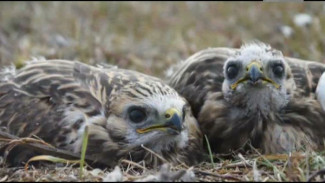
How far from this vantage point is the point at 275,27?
9.51m

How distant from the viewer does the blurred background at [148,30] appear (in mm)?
8367

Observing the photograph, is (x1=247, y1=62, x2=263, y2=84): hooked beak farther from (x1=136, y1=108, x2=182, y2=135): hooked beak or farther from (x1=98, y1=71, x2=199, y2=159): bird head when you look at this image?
(x1=136, y1=108, x2=182, y2=135): hooked beak

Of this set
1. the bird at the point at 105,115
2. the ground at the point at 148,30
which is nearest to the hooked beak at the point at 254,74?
the bird at the point at 105,115

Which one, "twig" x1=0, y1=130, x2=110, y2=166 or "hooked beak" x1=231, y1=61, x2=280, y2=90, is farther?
"hooked beak" x1=231, y1=61, x2=280, y2=90

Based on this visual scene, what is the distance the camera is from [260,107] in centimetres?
534

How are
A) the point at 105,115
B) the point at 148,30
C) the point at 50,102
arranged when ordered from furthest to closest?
1. the point at 148,30
2. the point at 50,102
3. the point at 105,115

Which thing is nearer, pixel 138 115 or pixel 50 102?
pixel 138 115

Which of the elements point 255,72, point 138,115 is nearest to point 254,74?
point 255,72

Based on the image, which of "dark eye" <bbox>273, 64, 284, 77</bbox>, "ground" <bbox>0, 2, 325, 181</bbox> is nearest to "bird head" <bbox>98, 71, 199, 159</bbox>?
"dark eye" <bbox>273, 64, 284, 77</bbox>

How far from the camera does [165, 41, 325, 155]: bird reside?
531 centimetres

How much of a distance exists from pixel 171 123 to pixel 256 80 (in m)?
0.74

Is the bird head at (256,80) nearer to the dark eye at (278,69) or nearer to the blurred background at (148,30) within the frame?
the dark eye at (278,69)

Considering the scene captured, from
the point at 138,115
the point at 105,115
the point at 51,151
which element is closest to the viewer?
the point at 51,151

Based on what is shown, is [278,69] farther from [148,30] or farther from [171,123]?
[148,30]
